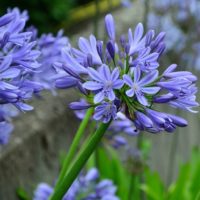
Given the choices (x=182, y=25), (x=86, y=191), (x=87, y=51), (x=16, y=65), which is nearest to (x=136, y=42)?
(x=87, y=51)

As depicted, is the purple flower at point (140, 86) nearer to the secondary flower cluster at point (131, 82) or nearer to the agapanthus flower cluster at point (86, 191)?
the secondary flower cluster at point (131, 82)

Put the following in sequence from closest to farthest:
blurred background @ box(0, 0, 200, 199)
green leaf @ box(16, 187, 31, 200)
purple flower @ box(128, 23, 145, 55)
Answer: purple flower @ box(128, 23, 145, 55) < green leaf @ box(16, 187, 31, 200) < blurred background @ box(0, 0, 200, 199)

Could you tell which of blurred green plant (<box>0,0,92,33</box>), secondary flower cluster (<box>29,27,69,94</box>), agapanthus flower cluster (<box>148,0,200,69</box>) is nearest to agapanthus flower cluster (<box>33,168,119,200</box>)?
secondary flower cluster (<box>29,27,69,94</box>)

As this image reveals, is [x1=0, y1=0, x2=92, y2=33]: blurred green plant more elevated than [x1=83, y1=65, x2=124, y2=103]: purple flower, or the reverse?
[x1=83, y1=65, x2=124, y2=103]: purple flower

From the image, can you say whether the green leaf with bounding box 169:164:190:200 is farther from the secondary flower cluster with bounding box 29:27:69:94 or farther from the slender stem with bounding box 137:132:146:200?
the secondary flower cluster with bounding box 29:27:69:94

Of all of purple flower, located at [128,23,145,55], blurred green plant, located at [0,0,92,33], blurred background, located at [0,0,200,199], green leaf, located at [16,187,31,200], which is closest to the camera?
purple flower, located at [128,23,145,55]

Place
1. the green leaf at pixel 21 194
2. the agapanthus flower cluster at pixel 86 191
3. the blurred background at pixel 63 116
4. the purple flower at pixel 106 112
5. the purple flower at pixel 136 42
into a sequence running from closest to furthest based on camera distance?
the purple flower at pixel 106 112, the purple flower at pixel 136 42, the agapanthus flower cluster at pixel 86 191, the green leaf at pixel 21 194, the blurred background at pixel 63 116

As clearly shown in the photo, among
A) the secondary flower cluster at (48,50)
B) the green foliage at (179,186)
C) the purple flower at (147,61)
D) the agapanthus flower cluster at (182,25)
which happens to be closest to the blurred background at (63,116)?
the agapanthus flower cluster at (182,25)
